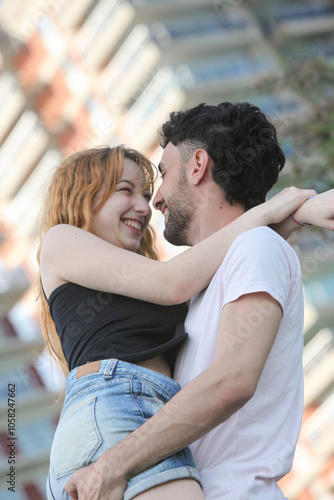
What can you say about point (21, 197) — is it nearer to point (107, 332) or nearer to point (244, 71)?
point (244, 71)

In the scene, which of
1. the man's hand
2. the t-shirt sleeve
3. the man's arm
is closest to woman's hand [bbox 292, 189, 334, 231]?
the t-shirt sleeve

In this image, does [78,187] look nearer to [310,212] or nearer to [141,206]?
[141,206]

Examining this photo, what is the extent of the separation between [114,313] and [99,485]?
577 mm

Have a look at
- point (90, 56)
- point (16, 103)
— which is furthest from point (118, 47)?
point (16, 103)

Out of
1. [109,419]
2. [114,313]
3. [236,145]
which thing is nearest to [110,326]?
[114,313]

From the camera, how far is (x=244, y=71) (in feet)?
70.6

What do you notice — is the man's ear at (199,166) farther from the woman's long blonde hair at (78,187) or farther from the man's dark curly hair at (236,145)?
the woman's long blonde hair at (78,187)

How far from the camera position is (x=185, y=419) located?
6.51 ft

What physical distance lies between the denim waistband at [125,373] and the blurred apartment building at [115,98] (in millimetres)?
16305

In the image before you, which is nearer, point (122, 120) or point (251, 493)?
point (251, 493)

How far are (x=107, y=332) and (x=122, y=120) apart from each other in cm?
1917

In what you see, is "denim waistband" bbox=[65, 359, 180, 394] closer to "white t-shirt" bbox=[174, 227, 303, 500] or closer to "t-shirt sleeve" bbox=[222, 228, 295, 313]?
"white t-shirt" bbox=[174, 227, 303, 500]

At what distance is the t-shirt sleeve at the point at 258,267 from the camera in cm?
207

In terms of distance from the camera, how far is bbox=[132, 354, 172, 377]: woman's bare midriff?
229 cm
